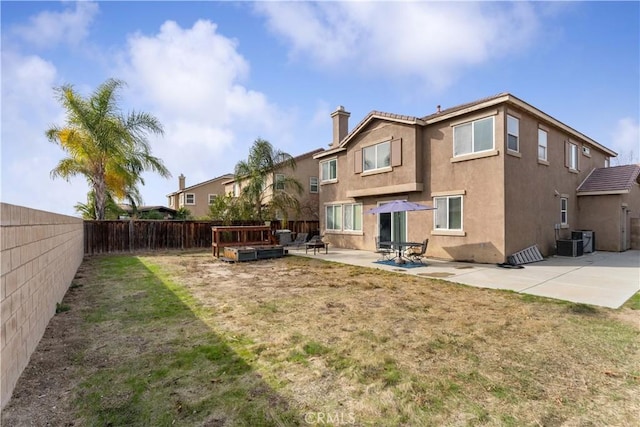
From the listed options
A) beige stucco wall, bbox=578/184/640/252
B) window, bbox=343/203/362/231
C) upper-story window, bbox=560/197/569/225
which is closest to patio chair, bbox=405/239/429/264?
window, bbox=343/203/362/231

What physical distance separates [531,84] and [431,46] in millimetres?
7315

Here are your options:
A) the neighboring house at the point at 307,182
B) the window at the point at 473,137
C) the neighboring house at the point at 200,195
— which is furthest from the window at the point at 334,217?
the neighboring house at the point at 200,195

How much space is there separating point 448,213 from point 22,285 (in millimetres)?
13260

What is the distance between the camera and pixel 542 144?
46.1 ft

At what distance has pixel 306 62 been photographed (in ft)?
47.5

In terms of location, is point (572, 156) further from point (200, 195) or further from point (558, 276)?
point (200, 195)

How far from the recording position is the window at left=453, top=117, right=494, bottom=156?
12.2m

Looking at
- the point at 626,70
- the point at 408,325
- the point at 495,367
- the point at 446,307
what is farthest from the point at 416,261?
the point at 626,70

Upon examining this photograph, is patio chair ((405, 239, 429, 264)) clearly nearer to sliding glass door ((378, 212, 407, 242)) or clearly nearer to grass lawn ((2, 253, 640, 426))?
sliding glass door ((378, 212, 407, 242))

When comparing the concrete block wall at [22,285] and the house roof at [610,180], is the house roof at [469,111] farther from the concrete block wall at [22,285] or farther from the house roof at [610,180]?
the concrete block wall at [22,285]

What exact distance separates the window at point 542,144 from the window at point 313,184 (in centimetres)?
1620

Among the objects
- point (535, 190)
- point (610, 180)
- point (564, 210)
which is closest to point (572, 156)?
point (610, 180)

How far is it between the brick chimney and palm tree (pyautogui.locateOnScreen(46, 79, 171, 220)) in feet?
35.0

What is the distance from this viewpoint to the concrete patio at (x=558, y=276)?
7413mm
